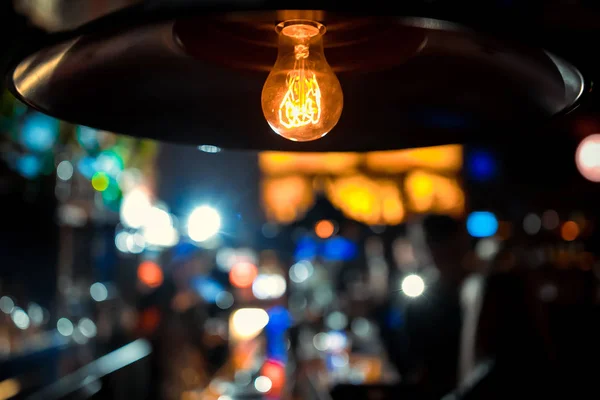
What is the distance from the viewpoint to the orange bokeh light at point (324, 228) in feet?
16.2

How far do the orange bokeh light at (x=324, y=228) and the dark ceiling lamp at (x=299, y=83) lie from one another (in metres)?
3.96

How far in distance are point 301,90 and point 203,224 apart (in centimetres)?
1037

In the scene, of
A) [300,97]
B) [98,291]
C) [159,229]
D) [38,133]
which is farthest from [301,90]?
[159,229]

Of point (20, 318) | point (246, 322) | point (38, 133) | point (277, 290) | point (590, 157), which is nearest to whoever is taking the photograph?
point (20, 318)

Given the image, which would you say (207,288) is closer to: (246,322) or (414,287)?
(246,322)

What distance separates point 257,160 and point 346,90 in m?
13.8

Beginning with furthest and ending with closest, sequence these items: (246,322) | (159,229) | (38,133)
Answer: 1. (159,229)
2. (38,133)
3. (246,322)

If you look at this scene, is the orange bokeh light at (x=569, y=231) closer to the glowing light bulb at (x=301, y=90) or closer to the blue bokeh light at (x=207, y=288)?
the blue bokeh light at (x=207, y=288)

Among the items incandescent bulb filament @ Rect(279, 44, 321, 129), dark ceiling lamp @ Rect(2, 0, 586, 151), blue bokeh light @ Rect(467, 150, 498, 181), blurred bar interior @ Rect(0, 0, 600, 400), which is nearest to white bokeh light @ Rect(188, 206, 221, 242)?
blurred bar interior @ Rect(0, 0, 600, 400)

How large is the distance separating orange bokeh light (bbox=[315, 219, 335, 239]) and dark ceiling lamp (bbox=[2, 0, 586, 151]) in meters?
3.96

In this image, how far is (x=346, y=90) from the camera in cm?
92


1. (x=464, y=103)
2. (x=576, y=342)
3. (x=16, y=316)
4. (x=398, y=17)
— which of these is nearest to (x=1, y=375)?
(x=16, y=316)

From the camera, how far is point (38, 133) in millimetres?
4891

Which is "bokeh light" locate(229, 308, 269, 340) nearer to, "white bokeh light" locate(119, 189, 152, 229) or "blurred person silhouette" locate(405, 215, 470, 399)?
"blurred person silhouette" locate(405, 215, 470, 399)
